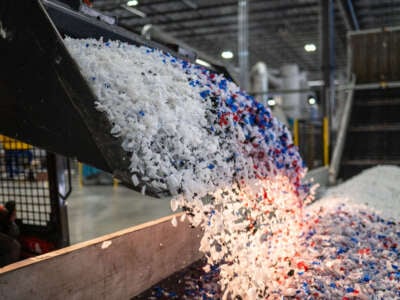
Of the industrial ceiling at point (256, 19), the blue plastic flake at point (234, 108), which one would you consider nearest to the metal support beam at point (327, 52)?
the industrial ceiling at point (256, 19)

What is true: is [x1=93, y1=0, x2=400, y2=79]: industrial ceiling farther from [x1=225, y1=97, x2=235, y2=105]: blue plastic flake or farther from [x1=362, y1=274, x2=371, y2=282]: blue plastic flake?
[x1=362, y1=274, x2=371, y2=282]: blue plastic flake

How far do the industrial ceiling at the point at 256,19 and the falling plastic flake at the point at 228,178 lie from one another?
799cm

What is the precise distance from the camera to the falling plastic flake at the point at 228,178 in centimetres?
162

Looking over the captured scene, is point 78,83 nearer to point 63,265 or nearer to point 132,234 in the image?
point 63,265

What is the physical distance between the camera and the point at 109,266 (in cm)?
237

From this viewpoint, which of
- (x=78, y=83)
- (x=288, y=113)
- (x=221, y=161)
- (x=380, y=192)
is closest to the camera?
(x=78, y=83)

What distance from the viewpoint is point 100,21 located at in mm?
2061

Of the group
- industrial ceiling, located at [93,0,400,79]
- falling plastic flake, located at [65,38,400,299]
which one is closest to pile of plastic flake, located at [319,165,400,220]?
falling plastic flake, located at [65,38,400,299]

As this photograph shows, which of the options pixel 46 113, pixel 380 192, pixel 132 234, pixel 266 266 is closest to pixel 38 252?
pixel 132 234

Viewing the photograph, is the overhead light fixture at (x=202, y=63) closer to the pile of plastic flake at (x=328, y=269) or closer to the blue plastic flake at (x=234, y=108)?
the blue plastic flake at (x=234, y=108)

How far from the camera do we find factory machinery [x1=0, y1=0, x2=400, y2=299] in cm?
140

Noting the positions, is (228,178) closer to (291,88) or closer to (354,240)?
(354,240)

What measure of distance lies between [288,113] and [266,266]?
46.9 ft

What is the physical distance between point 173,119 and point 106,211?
5.38 meters
